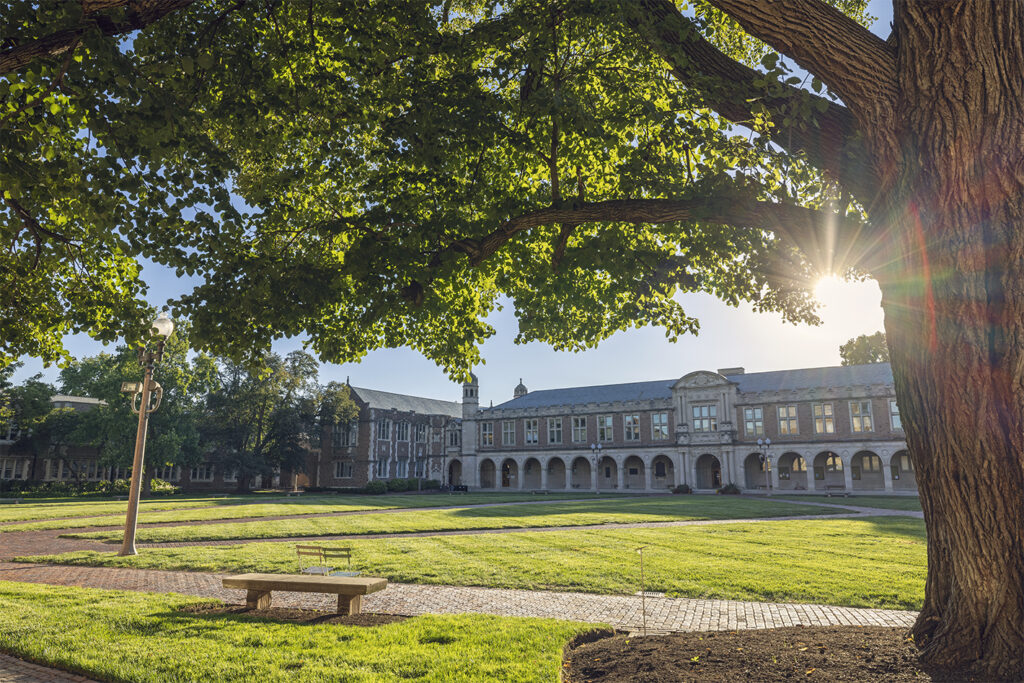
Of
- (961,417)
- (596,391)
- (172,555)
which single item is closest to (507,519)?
(172,555)

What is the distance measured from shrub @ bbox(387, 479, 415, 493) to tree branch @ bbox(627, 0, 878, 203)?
53.0 meters

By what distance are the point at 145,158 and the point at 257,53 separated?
2.78 m

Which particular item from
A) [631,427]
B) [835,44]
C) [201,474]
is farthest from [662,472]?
[835,44]

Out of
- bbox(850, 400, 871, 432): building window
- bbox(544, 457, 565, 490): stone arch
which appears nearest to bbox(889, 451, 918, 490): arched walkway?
bbox(850, 400, 871, 432): building window

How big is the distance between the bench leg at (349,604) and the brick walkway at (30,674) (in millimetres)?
3138

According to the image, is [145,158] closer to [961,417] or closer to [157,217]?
[157,217]

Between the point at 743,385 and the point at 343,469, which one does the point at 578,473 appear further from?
the point at 343,469

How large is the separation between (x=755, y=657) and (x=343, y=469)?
61858 millimetres

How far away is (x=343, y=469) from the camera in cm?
6303

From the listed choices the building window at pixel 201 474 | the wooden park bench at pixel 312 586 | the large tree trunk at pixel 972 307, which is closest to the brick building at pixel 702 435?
the building window at pixel 201 474

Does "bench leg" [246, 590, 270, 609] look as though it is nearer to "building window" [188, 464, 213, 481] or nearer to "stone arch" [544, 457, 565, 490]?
"stone arch" [544, 457, 565, 490]

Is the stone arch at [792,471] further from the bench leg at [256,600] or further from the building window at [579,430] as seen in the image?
the bench leg at [256,600]

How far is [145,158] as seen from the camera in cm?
636

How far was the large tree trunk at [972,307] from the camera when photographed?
4.43 m
